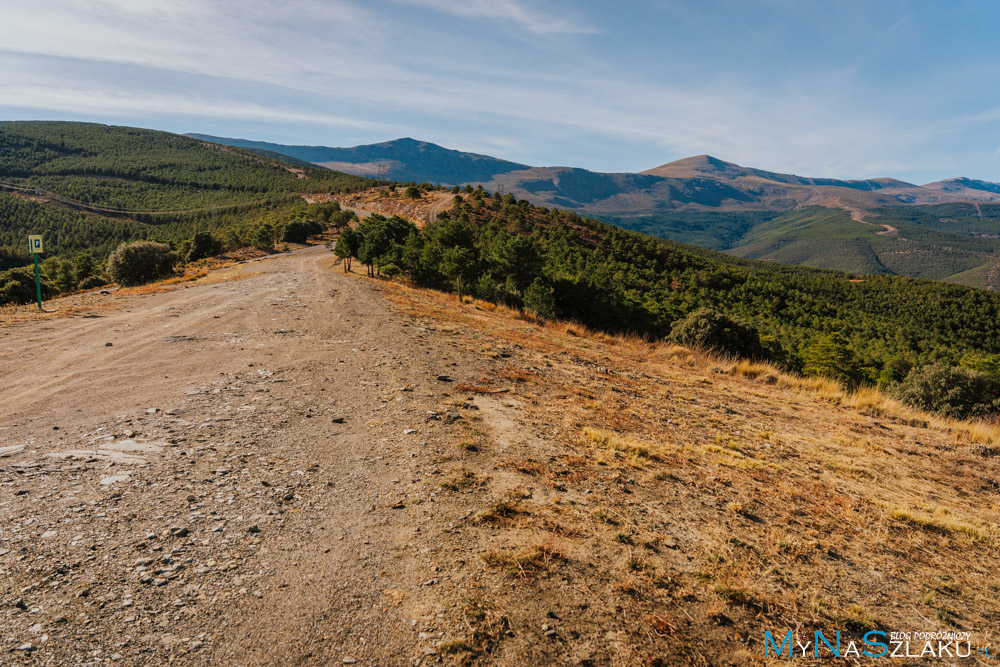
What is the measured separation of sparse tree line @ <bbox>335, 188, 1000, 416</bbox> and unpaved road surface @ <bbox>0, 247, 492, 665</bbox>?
19.1m

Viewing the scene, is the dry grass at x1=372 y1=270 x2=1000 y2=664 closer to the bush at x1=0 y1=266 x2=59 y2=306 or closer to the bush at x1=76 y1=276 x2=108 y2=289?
the bush at x1=0 y1=266 x2=59 y2=306

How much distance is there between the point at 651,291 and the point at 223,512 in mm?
49041

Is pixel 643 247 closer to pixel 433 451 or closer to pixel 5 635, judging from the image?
pixel 433 451

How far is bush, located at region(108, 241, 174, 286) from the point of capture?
134 feet

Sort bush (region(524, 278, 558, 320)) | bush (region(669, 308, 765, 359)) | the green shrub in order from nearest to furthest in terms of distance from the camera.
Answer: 1. bush (region(669, 308, 765, 359))
2. the green shrub
3. bush (region(524, 278, 558, 320))

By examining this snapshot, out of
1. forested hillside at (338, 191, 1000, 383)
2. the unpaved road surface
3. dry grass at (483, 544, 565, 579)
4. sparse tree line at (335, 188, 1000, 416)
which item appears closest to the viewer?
the unpaved road surface

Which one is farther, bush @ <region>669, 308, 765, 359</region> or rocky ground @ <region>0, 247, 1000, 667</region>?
bush @ <region>669, 308, 765, 359</region>

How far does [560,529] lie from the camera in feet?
17.7

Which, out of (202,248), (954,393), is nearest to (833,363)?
(954,393)

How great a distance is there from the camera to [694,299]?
5103 cm

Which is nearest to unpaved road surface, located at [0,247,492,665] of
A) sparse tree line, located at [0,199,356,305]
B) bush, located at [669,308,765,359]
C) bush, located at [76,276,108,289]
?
bush, located at [669,308,765,359]

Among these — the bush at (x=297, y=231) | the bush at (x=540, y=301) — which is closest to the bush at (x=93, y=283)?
the bush at (x=297, y=231)

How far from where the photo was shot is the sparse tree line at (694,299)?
25.0m

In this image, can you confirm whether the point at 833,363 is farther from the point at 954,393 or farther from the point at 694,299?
the point at 694,299
